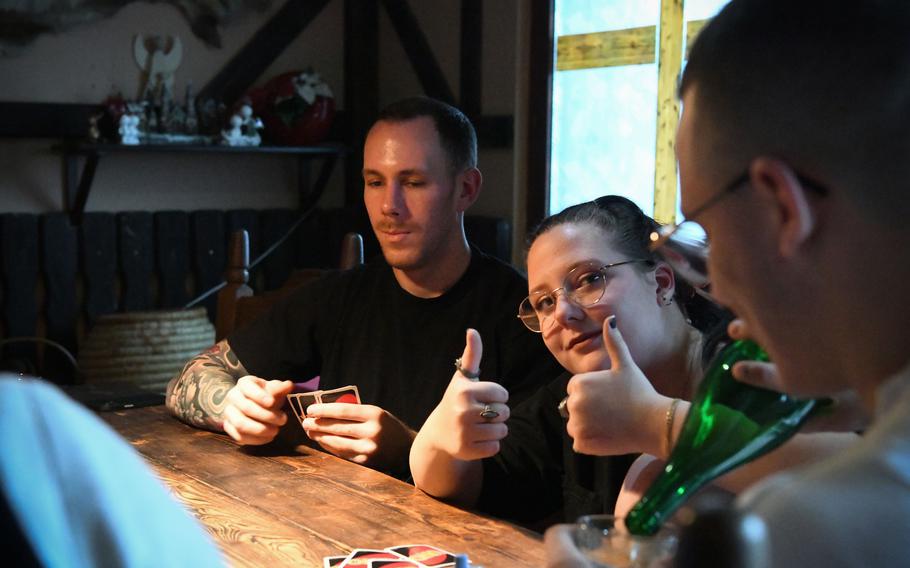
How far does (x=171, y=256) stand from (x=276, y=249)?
0.65 metres

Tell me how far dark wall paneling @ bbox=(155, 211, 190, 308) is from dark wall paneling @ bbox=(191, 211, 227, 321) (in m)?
0.06

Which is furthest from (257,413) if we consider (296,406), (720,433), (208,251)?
(208,251)

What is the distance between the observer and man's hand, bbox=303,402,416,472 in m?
2.08

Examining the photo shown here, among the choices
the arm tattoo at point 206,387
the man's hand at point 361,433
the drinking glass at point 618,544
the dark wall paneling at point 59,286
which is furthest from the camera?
the dark wall paneling at point 59,286

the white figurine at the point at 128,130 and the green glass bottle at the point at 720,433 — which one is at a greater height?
the white figurine at the point at 128,130

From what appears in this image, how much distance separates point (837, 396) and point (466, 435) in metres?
0.90

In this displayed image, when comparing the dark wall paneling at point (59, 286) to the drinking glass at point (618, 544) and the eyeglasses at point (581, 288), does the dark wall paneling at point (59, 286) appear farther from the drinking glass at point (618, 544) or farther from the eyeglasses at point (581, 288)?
the drinking glass at point (618, 544)

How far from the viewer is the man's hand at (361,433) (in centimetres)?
208

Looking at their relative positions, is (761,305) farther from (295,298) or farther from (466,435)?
(295,298)

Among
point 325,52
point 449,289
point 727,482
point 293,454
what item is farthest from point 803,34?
point 325,52

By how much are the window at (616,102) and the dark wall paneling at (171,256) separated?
189 cm

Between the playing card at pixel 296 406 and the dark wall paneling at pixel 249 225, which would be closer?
the playing card at pixel 296 406

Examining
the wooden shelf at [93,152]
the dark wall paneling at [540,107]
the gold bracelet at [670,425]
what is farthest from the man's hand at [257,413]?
the dark wall paneling at [540,107]

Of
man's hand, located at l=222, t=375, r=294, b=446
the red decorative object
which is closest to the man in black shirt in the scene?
man's hand, located at l=222, t=375, r=294, b=446
